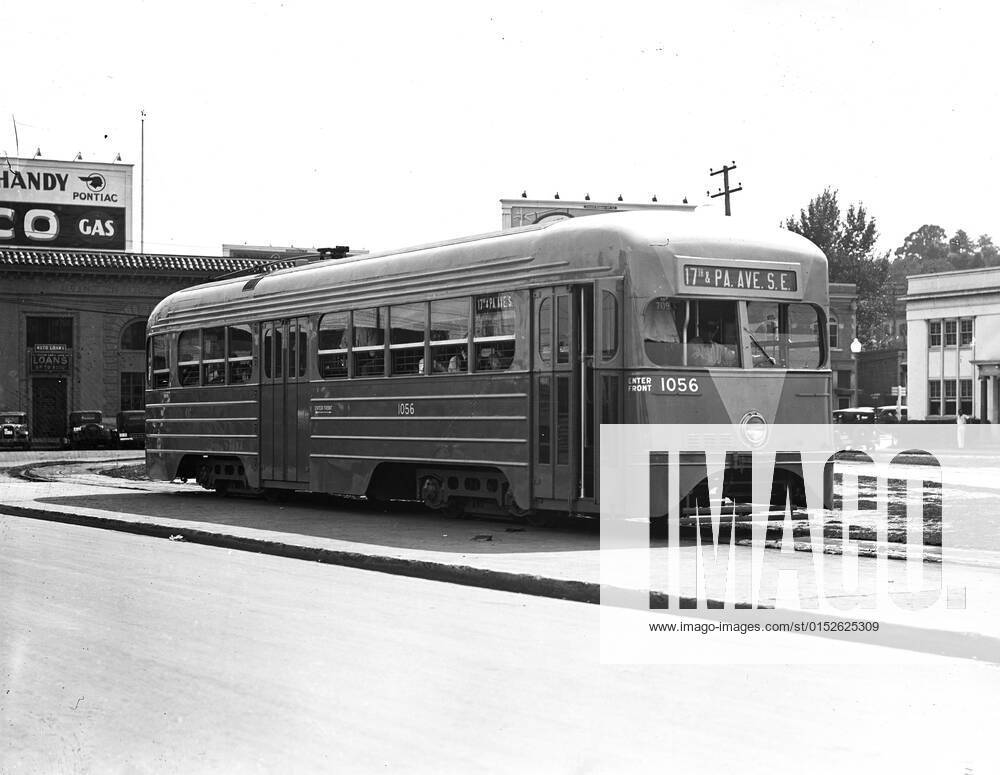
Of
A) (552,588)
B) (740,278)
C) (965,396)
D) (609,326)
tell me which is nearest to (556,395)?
(609,326)

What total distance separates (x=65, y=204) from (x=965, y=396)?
4665 cm

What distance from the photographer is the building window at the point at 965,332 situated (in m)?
71.3

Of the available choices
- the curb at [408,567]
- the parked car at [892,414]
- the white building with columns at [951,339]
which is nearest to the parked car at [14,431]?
the parked car at [892,414]

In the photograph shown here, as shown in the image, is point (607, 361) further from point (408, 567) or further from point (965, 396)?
point (965, 396)

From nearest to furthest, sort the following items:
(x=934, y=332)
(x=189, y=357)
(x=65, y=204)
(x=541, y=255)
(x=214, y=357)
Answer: (x=541, y=255) → (x=214, y=357) → (x=189, y=357) → (x=65, y=204) → (x=934, y=332)

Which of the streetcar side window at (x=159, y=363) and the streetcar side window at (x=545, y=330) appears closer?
the streetcar side window at (x=545, y=330)

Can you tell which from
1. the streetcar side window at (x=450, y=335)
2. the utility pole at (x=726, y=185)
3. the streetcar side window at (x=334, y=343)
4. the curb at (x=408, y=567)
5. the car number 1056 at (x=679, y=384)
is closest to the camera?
the curb at (x=408, y=567)

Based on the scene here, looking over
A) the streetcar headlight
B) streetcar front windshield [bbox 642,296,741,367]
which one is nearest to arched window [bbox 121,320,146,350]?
streetcar front windshield [bbox 642,296,741,367]

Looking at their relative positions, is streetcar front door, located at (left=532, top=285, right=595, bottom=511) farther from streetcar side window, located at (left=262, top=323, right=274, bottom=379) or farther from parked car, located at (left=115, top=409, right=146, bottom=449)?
parked car, located at (left=115, top=409, right=146, bottom=449)

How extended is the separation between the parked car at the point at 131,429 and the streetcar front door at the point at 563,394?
45368 mm

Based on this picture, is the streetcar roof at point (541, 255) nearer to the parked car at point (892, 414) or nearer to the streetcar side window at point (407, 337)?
the streetcar side window at point (407, 337)

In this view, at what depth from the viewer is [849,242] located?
371 feet

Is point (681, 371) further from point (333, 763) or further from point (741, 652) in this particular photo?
point (333, 763)

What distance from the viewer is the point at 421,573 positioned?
11961 mm
